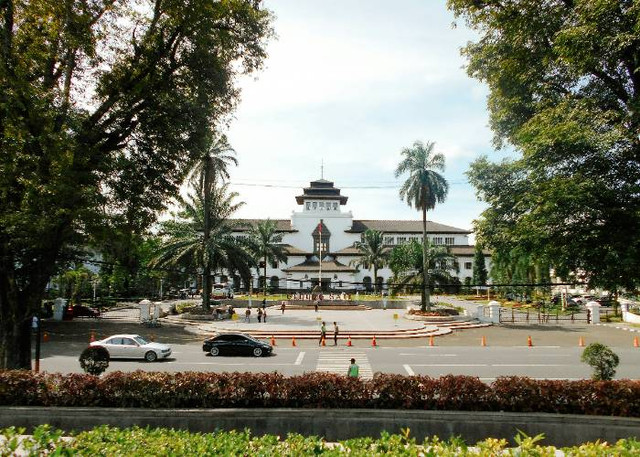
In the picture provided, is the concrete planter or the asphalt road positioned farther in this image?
the asphalt road

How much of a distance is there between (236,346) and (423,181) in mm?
25022

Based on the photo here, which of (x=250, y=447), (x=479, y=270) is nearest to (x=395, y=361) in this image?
(x=250, y=447)

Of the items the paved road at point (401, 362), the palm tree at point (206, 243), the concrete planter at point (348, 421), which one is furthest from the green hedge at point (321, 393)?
the palm tree at point (206, 243)

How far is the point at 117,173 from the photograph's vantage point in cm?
1355

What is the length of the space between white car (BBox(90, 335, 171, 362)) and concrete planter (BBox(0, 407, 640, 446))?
1031cm

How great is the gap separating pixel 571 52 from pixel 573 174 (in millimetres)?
3130

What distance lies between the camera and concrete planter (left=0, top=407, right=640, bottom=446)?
966 centimetres

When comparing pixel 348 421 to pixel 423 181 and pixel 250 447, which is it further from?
pixel 423 181

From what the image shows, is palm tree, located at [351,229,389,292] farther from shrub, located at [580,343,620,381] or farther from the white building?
shrub, located at [580,343,620,381]

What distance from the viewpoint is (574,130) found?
10.2 metres

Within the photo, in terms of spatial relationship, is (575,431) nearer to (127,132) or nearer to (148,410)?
(148,410)

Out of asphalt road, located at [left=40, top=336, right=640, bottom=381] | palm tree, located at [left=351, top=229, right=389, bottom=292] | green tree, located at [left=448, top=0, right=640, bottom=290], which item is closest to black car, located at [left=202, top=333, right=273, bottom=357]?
asphalt road, located at [left=40, top=336, right=640, bottom=381]

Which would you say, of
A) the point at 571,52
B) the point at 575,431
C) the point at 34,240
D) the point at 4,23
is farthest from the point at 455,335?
the point at 4,23

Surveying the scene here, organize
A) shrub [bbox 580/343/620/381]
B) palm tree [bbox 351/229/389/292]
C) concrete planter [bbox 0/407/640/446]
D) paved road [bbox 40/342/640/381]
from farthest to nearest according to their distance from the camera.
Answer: palm tree [bbox 351/229/389/292] < paved road [bbox 40/342/640/381] < shrub [bbox 580/343/620/381] < concrete planter [bbox 0/407/640/446]
